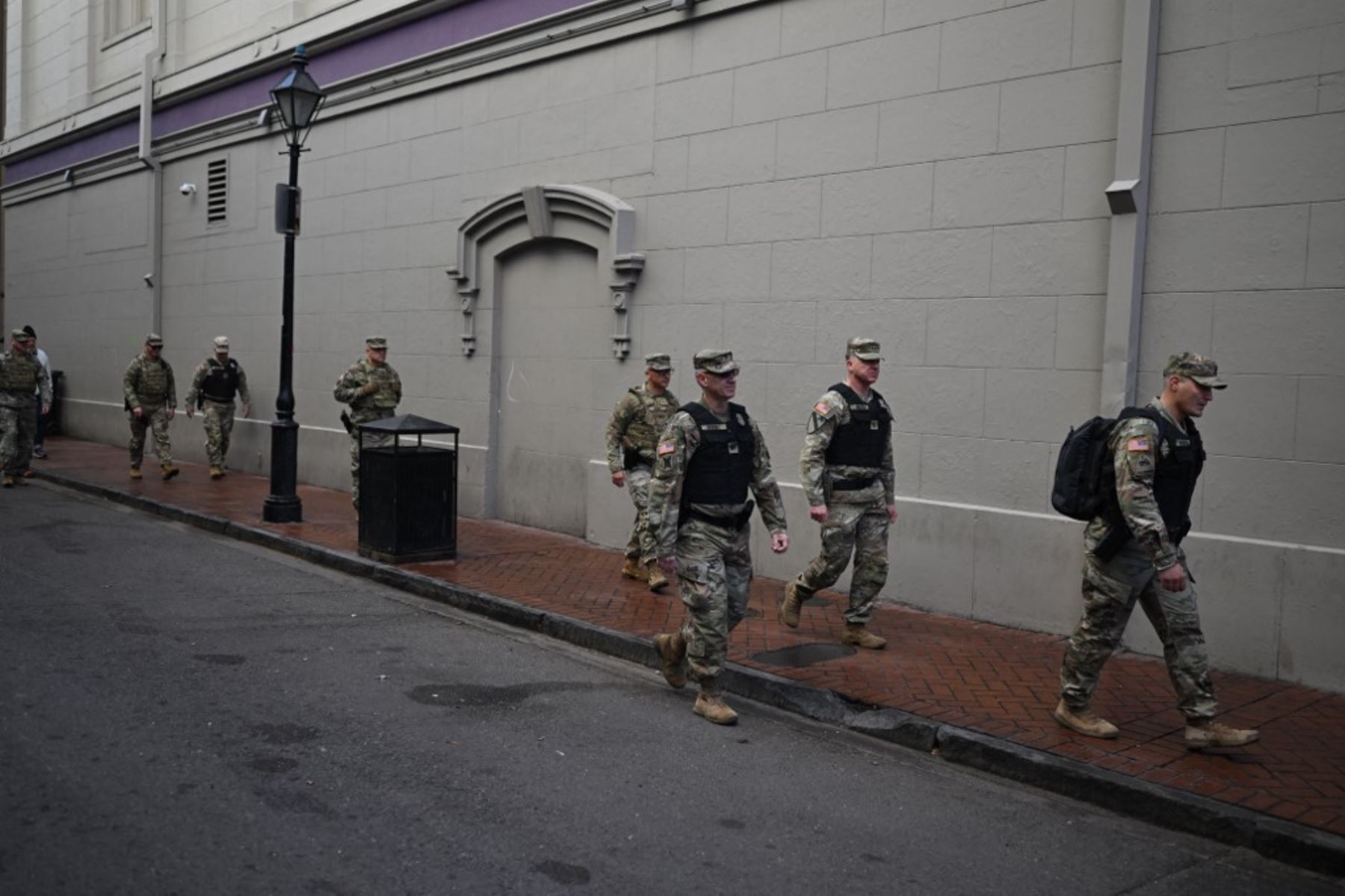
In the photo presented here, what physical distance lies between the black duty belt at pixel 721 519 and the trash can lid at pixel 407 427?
4.14 meters

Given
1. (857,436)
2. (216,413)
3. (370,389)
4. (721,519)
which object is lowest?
(721,519)

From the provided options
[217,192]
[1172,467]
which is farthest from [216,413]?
[1172,467]

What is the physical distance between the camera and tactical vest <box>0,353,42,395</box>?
48.1 feet

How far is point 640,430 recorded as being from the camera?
9578mm

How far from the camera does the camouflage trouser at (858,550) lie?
7.58 m

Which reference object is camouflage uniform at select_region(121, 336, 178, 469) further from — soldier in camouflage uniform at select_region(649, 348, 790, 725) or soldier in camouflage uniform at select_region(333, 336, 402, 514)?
soldier in camouflage uniform at select_region(649, 348, 790, 725)

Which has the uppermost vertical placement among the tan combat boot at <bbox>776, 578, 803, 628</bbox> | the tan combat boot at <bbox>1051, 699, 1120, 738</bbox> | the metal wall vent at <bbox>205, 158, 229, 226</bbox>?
the metal wall vent at <bbox>205, 158, 229, 226</bbox>

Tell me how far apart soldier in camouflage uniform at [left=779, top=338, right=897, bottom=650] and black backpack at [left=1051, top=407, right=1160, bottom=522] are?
5.89 feet

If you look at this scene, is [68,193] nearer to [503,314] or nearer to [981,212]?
[503,314]

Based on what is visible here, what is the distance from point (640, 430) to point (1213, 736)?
5.06 m

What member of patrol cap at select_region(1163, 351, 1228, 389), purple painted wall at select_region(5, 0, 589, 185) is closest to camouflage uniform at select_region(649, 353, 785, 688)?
patrol cap at select_region(1163, 351, 1228, 389)

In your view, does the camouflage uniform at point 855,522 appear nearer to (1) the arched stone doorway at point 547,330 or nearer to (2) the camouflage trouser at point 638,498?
(2) the camouflage trouser at point 638,498

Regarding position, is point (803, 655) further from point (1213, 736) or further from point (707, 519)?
point (1213, 736)

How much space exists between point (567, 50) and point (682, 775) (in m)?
8.53
